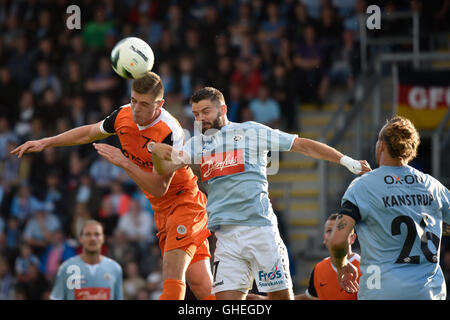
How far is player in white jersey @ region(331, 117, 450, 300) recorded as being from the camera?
16.4ft

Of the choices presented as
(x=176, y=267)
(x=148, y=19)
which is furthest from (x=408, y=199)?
(x=148, y=19)

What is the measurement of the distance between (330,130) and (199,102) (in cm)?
690

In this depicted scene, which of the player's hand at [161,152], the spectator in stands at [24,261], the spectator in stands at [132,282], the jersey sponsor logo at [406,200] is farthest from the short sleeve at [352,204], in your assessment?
the spectator in stands at [24,261]

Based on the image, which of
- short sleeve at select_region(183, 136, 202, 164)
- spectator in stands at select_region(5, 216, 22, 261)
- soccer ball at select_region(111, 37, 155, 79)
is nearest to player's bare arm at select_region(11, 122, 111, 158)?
soccer ball at select_region(111, 37, 155, 79)

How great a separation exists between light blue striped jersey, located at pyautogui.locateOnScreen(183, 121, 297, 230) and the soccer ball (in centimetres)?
89

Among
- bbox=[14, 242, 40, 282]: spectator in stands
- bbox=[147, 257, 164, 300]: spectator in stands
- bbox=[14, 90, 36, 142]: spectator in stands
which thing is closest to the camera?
bbox=[147, 257, 164, 300]: spectator in stands

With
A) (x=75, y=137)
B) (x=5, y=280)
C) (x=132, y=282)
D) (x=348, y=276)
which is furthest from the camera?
(x=5, y=280)

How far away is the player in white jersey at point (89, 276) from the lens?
873 cm

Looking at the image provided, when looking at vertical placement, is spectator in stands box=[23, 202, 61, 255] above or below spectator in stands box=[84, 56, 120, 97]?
below

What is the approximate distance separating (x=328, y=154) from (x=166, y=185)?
1.42 m

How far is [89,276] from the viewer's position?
8828mm

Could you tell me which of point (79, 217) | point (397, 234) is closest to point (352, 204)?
point (397, 234)

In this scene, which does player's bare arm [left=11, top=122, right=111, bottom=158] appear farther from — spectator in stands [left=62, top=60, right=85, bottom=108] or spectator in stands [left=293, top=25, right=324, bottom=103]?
spectator in stands [left=62, top=60, right=85, bottom=108]

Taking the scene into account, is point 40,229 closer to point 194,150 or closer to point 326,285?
point 326,285
